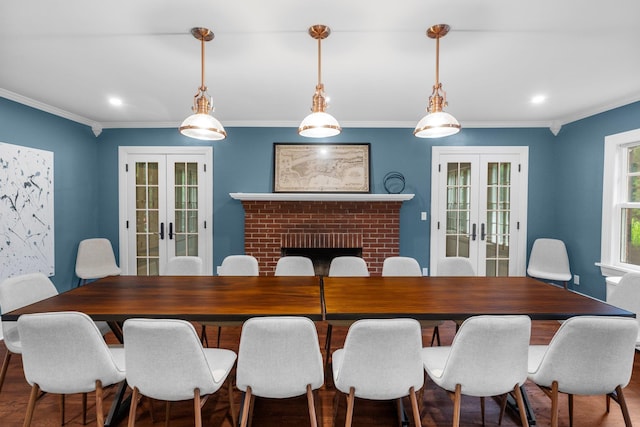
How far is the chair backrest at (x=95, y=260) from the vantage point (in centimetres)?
380

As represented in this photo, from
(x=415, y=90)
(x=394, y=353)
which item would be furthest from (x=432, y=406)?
(x=415, y=90)

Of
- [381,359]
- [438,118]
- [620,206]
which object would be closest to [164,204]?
[438,118]

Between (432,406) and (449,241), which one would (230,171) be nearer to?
(449,241)

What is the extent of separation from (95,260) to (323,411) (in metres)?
3.49

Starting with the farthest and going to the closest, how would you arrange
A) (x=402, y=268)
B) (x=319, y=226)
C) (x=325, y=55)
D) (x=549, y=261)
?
(x=319, y=226) < (x=549, y=261) < (x=402, y=268) < (x=325, y=55)

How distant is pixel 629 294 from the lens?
2096 millimetres

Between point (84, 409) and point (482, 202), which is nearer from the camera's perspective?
point (84, 409)

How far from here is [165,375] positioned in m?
1.38

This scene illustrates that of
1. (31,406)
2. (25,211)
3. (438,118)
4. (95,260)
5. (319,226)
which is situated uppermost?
(438,118)

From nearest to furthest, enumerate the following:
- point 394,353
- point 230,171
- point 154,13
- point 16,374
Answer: point 394,353, point 154,13, point 16,374, point 230,171

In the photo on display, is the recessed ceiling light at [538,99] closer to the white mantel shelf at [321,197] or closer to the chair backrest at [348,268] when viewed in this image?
the white mantel shelf at [321,197]

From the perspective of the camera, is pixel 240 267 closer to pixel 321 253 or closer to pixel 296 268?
pixel 296 268

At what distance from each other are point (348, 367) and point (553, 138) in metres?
4.39

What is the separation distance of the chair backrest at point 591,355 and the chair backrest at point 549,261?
104 inches
